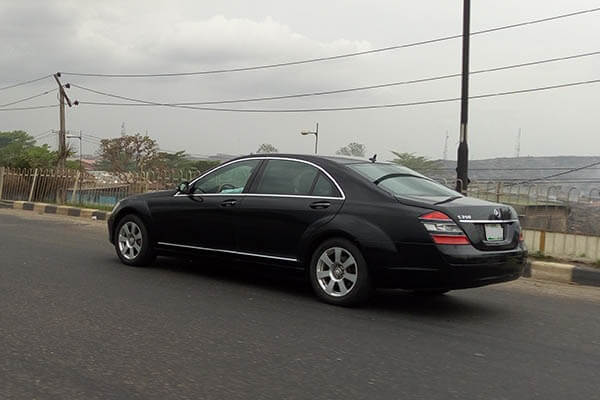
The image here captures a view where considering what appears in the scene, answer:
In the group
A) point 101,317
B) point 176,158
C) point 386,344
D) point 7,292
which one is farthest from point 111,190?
point 176,158

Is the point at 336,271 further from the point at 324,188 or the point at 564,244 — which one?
the point at 564,244

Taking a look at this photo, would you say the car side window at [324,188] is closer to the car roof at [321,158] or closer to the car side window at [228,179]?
the car roof at [321,158]

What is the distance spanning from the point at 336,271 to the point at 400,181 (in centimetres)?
109

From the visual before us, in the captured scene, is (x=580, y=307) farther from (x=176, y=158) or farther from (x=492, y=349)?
(x=176, y=158)

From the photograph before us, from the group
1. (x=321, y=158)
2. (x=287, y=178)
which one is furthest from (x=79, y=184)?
(x=321, y=158)

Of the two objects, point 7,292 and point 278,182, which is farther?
point 278,182

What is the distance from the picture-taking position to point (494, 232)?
5.24m

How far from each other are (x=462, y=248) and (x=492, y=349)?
0.96 meters

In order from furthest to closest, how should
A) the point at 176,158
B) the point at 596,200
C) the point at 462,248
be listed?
the point at 176,158 < the point at 596,200 < the point at 462,248

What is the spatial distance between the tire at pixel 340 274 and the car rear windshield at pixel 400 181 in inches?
26.8

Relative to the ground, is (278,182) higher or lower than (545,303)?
higher

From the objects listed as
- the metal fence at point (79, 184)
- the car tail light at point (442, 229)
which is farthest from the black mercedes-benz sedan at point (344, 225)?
the metal fence at point (79, 184)

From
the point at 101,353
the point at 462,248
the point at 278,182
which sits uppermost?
the point at 278,182

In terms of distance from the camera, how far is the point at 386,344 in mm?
4250
